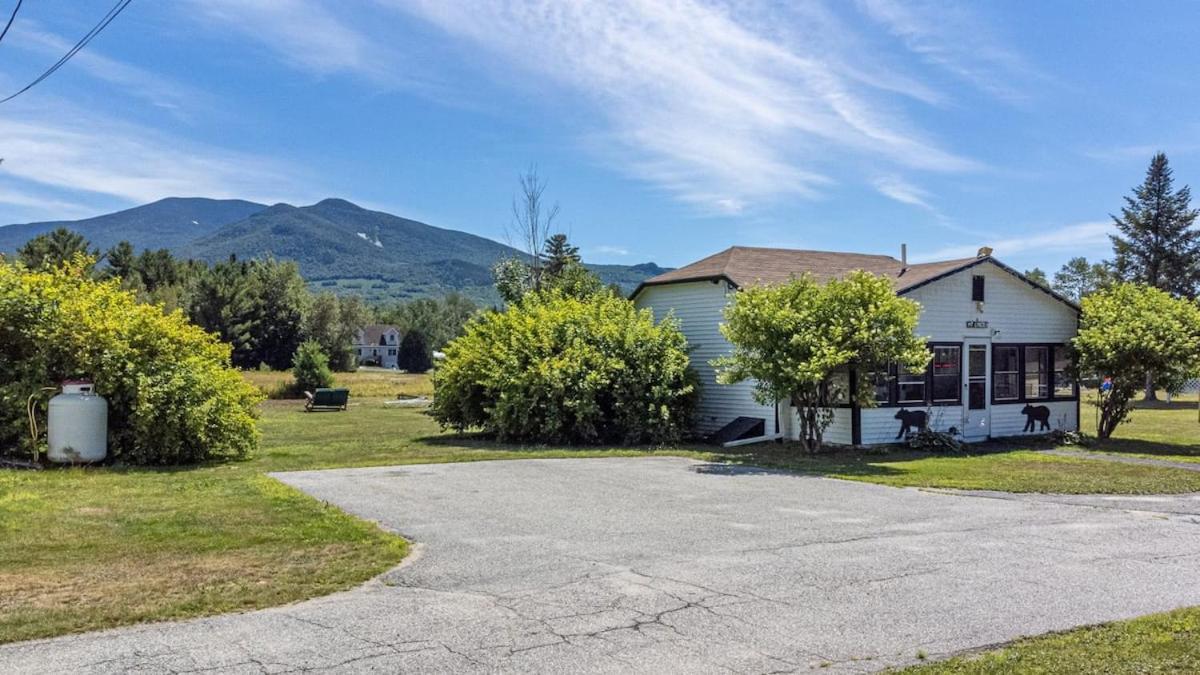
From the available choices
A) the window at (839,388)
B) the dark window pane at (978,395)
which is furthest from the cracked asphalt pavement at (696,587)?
the dark window pane at (978,395)

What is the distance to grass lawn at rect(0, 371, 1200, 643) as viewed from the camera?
20.0 feet

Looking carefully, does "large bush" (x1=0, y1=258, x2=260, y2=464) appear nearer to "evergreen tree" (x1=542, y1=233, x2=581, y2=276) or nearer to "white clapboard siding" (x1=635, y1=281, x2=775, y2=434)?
"white clapboard siding" (x1=635, y1=281, x2=775, y2=434)

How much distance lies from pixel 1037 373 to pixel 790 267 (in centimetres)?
602

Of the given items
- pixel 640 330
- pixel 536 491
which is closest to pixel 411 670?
pixel 536 491

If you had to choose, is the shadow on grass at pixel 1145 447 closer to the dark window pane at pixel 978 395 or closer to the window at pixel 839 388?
the dark window pane at pixel 978 395

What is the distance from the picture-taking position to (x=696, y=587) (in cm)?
655

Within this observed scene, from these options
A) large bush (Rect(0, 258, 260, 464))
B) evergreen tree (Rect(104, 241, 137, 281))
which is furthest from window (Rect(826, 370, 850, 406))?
evergreen tree (Rect(104, 241, 137, 281))

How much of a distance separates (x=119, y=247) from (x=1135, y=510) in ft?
273

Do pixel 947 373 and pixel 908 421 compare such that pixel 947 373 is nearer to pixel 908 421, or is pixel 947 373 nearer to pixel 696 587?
pixel 908 421

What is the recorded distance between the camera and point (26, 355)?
14242 mm

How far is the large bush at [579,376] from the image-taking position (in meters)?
18.8

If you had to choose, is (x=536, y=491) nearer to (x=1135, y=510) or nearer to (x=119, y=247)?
(x=1135, y=510)

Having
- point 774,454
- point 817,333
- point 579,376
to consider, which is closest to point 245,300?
point 579,376

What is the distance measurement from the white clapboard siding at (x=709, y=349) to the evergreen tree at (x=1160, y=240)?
111 ft
